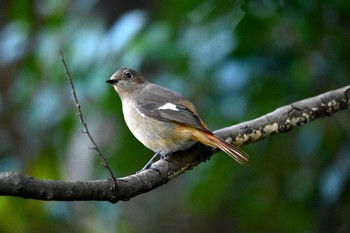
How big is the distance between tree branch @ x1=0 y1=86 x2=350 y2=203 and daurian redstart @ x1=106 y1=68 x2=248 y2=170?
10cm

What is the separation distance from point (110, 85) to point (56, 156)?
0.53 metres

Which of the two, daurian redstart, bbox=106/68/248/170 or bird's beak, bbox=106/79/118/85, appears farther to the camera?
bird's beak, bbox=106/79/118/85

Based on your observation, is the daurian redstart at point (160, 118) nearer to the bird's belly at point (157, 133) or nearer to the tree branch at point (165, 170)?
the bird's belly at point (157, 133)

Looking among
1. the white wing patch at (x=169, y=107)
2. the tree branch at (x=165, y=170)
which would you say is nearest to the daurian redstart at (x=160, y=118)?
the white wing patch at (x=169, y=107)

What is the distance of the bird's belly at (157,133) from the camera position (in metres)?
3.83

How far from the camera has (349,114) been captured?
4672mm

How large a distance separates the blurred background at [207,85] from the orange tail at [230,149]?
797mm

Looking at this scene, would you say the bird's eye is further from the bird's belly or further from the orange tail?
the orange tail

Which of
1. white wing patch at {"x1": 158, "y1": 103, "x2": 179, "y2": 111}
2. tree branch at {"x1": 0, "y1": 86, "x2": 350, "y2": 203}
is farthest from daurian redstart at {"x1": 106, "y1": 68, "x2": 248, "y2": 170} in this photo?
tree branch at {"x1": 0, "y1": 86, "x2": 350, "y2": 203}

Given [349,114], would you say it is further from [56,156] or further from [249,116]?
[56,156]

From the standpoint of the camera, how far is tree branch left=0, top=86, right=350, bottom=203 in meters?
2.19

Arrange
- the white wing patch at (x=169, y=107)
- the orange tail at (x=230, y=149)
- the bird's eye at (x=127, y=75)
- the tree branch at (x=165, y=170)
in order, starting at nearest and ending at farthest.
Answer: the tree branch at (x=165, y=170)
the orange tail at (x=230, y=149)
the white wing patch at (x=169, y=107)
the bird's eye at (x=127, y=75)

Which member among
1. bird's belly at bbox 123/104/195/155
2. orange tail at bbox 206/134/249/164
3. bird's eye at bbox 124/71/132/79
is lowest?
orange tail at bbox 206/134/249/164

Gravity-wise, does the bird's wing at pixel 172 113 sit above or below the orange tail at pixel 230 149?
above
